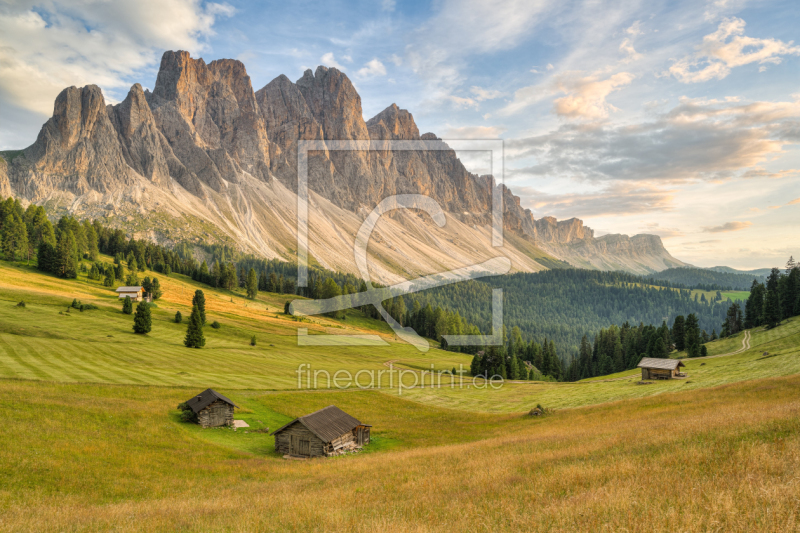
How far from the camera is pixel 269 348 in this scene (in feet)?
296

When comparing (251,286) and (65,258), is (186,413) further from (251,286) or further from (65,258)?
(251,286)

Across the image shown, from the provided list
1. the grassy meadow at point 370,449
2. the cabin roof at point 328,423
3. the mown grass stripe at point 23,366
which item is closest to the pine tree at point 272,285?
the grassy meadow at point 370,449

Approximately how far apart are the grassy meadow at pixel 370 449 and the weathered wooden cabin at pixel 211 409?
1.79m

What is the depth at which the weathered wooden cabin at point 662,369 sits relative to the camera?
63125 millimetres

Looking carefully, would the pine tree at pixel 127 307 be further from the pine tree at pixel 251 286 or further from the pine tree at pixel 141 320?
the pine tree at pixel 251 286

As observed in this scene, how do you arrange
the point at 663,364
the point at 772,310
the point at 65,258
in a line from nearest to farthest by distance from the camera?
1. the point at 663,364
2. the point at 772,310
3. the point at 65,258

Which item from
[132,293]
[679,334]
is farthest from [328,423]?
[679,334]

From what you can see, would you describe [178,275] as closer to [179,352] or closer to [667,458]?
[179,352]

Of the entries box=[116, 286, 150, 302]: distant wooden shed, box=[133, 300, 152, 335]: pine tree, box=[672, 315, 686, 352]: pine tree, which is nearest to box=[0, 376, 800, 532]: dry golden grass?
box=[133, 300, 152, 335]: pine tree

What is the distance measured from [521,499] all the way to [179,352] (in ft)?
253

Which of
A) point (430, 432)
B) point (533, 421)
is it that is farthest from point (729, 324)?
point (430, 432)

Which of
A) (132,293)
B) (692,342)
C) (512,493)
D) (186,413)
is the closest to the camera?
(512,493)

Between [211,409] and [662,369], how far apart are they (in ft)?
219

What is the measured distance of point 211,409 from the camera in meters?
41.0
